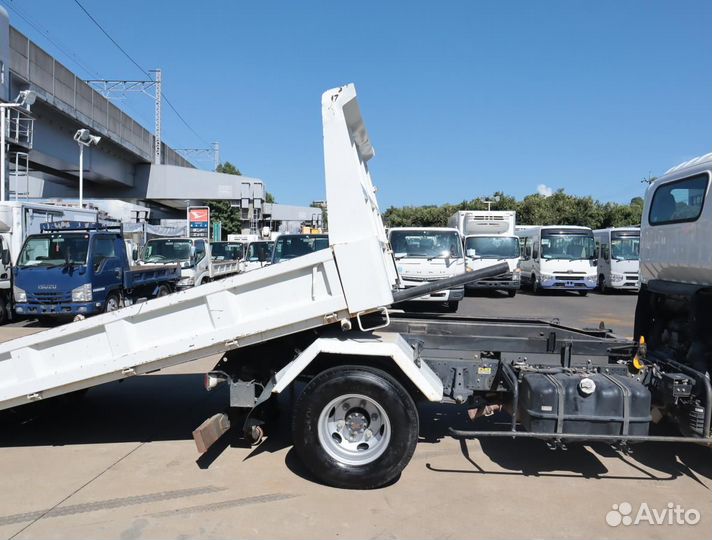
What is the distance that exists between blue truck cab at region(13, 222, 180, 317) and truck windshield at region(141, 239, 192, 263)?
5444 millimetres

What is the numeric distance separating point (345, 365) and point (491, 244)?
17.6 meters

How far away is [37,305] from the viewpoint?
39.6ft

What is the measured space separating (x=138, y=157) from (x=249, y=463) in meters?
32.9

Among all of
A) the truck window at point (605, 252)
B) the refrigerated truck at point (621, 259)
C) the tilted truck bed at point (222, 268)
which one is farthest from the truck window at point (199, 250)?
the truck window at point (605, 252)

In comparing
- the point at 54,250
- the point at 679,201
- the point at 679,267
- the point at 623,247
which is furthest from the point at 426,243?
the point at 623,247

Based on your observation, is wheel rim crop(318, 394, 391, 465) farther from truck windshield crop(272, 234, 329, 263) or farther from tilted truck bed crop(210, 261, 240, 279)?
tilted truck bed crop(210, 261, 240, 279)

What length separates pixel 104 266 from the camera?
42.1ft

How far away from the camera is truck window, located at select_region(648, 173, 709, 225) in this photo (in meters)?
4.64

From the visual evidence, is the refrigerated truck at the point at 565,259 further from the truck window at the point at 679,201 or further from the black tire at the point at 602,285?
the truck window at the point at 679,201

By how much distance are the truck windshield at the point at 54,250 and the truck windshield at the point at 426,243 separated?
24.8 feet

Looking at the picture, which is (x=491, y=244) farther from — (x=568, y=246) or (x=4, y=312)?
(x=4, y=312)

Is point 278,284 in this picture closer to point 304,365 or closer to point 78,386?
point 304,365

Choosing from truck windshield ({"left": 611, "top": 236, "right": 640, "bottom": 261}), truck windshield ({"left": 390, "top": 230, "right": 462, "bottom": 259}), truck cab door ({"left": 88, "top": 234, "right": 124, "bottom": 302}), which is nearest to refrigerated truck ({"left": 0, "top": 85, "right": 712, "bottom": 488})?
truck cab door ({"left": 88, "top": 234, "right": 124, "bottom": 302})

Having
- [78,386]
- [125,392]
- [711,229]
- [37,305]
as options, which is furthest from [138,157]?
[711,229]
